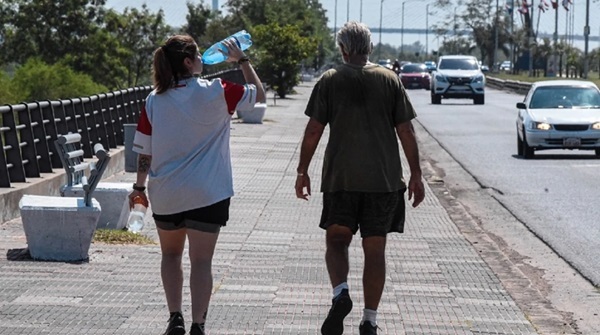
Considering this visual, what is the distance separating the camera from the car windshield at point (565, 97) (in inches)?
1042

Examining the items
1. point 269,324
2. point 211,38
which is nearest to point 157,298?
point 269,324

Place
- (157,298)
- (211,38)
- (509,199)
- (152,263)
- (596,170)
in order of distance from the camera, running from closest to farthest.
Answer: (157,298) → (152,263) → (509,199) → (596,170) → (211,38)

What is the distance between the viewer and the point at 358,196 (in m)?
8.07

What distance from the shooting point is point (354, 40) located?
316 inches

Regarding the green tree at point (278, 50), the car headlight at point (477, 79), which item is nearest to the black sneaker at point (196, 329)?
the green tree at point (278, 50)

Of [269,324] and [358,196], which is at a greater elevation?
[358,196]

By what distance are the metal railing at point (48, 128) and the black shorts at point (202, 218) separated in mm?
7082

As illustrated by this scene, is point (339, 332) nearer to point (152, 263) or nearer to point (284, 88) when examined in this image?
point (152, 263)

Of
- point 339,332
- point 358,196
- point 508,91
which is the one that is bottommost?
point 508,91

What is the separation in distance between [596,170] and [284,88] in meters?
34.0

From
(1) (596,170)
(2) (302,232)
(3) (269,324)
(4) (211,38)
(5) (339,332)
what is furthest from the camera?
(4) (211,38)

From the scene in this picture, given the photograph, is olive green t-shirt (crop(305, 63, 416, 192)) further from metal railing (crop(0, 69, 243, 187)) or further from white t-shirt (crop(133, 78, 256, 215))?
metal railing (crop(0, 69, 243, 187))

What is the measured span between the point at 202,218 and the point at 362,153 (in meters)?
1.04

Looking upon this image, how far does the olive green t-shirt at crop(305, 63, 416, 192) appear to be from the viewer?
26.1 feet
